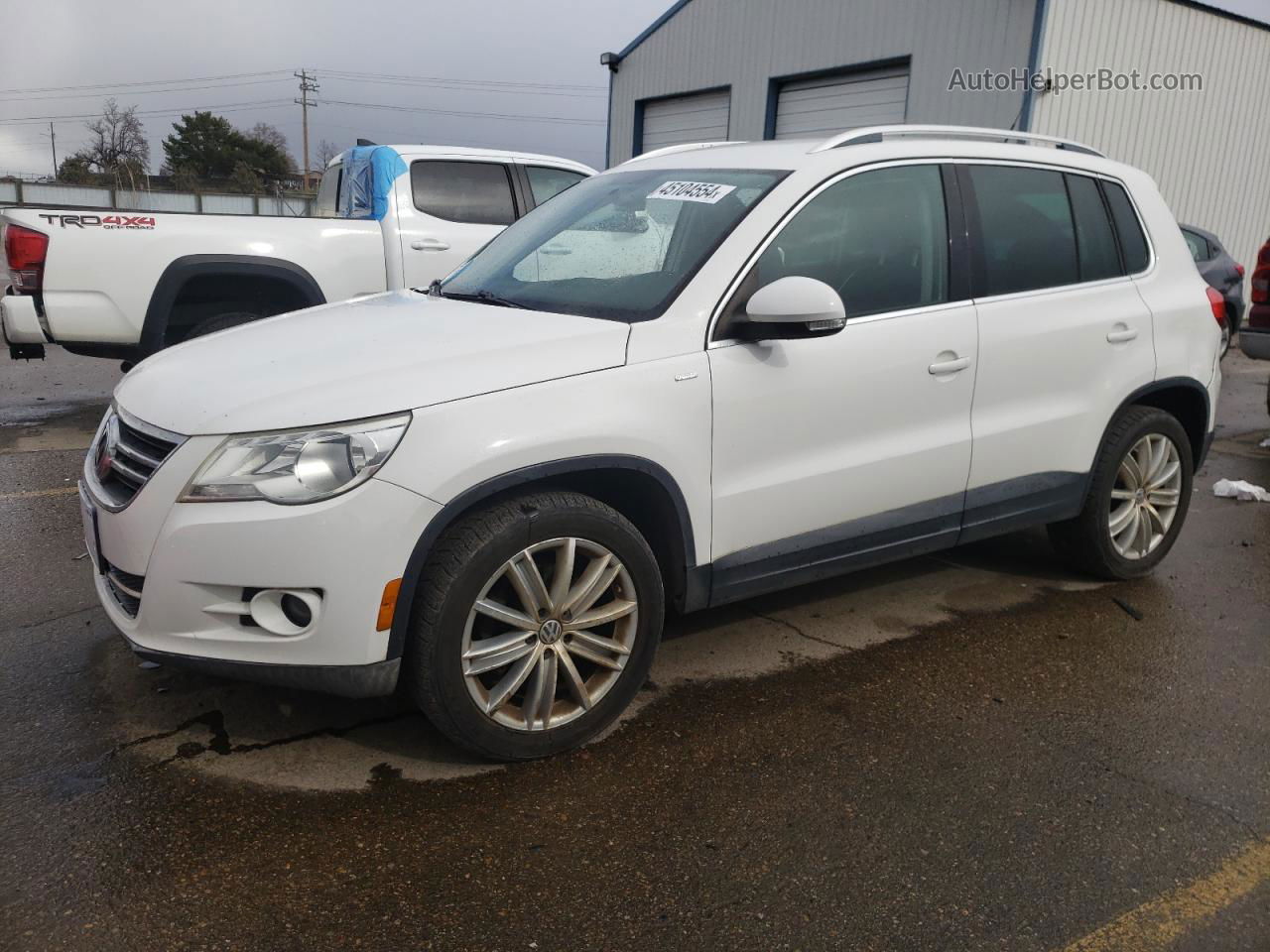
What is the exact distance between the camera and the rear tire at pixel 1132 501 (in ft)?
14.7

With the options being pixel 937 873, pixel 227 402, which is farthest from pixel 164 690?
pixel 937 873

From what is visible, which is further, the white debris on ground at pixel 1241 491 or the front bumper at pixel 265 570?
the white debris on ground at pixel 1241 491

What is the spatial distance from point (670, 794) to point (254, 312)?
4.99 meters

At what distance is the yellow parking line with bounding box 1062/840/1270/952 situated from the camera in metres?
2.37

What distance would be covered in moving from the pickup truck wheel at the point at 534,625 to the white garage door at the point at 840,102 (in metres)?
14.3

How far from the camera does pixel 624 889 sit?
2.51 metres

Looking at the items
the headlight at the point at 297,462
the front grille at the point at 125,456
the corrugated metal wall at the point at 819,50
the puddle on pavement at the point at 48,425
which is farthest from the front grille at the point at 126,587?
the corrugated metal wall at the point at 819,50

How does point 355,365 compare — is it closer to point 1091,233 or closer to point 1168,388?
Result: point 1091,233

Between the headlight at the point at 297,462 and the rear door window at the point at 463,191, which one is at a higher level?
the rear door window at the point at 463,191

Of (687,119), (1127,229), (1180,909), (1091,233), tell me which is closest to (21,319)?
(1091,233)

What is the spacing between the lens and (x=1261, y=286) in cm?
841

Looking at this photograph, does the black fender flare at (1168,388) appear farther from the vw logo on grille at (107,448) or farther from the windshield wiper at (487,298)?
the vw logo on grille at (107,448)

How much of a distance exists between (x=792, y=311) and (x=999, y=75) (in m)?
13.4

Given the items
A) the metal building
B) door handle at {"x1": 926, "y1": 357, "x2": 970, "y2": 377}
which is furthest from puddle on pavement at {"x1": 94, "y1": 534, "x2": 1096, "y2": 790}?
the metal building
